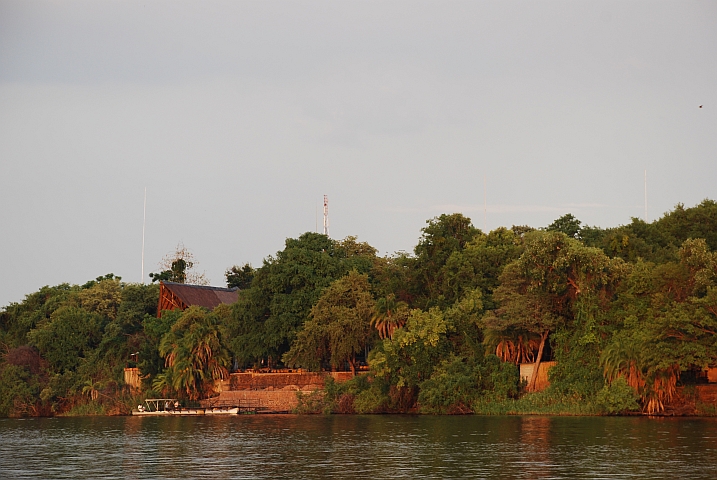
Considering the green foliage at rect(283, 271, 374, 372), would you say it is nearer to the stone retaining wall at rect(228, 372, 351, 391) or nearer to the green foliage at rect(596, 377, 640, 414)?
the stone retaining wall at rect(228, 372, 351, 391)

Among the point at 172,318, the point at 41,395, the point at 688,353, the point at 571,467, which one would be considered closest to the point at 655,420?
the point at 688,353

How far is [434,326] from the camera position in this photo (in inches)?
2228

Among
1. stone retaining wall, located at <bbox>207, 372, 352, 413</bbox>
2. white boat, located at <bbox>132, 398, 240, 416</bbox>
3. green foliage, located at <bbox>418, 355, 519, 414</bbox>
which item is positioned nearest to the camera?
green foliage, located at <bbox>418, 355, 519, 414</bbox>

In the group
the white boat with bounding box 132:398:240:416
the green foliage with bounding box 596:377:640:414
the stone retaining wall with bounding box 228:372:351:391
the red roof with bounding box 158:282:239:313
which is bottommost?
the white boat with bounding box 132:398:240:416

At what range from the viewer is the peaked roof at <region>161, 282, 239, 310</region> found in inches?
3132

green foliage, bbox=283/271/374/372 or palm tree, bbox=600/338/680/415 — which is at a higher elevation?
green foliage, bbox=283/271/374/372

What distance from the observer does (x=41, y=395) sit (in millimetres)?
71250

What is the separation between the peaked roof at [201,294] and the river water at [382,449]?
26746 millimetres

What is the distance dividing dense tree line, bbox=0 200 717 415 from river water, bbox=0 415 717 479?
3.53 m

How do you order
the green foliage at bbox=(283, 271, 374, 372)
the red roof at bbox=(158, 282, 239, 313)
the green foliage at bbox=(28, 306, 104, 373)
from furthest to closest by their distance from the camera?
the red roof at bbox=(158, 282, 239, 313) → the green foliage at bbox=(28, 306, 104, 373) → the green foliage at bbox=(283, 271, 374, 372)


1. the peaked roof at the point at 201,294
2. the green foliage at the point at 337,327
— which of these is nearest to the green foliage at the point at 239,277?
the peaked roof at the point at 201,294

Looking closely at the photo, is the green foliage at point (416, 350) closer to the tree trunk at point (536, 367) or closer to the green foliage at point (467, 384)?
the green foliage at point (467, 384)

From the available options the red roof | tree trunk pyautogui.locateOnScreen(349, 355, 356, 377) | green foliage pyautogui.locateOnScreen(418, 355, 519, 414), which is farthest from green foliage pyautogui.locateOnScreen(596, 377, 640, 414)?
the red roof

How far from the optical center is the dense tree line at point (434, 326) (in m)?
49.1
